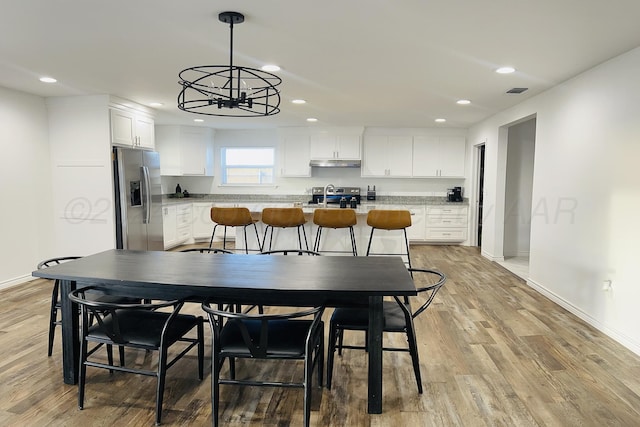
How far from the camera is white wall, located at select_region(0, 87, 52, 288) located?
4512 millimetres

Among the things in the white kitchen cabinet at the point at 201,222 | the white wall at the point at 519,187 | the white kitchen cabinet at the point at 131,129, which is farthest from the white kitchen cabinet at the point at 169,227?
the white wall at the point at 519,187

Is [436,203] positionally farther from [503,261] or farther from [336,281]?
[336,281]

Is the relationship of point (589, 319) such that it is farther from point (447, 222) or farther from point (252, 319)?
point (447, 222)

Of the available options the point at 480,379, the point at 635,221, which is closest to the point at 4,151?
the point at 480,379

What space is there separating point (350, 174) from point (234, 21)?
5.64 metres

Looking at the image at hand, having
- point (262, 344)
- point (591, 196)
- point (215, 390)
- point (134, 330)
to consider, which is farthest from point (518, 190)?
point (134, 330)

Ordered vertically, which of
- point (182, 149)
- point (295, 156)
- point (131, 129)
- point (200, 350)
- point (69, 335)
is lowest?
point (200, 350)

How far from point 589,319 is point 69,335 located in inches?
161

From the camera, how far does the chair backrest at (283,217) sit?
4.68 m

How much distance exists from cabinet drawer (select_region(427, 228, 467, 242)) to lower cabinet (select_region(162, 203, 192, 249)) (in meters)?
4.45

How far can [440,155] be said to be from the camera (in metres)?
7.68

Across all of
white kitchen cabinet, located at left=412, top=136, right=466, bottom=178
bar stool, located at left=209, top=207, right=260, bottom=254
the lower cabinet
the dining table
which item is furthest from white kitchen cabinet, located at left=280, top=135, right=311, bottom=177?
the dining table

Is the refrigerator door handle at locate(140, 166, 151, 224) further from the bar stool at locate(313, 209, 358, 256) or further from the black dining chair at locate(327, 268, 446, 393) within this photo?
the black dining chair at locate(327, 268, 446, 393)

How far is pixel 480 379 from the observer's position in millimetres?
2619
